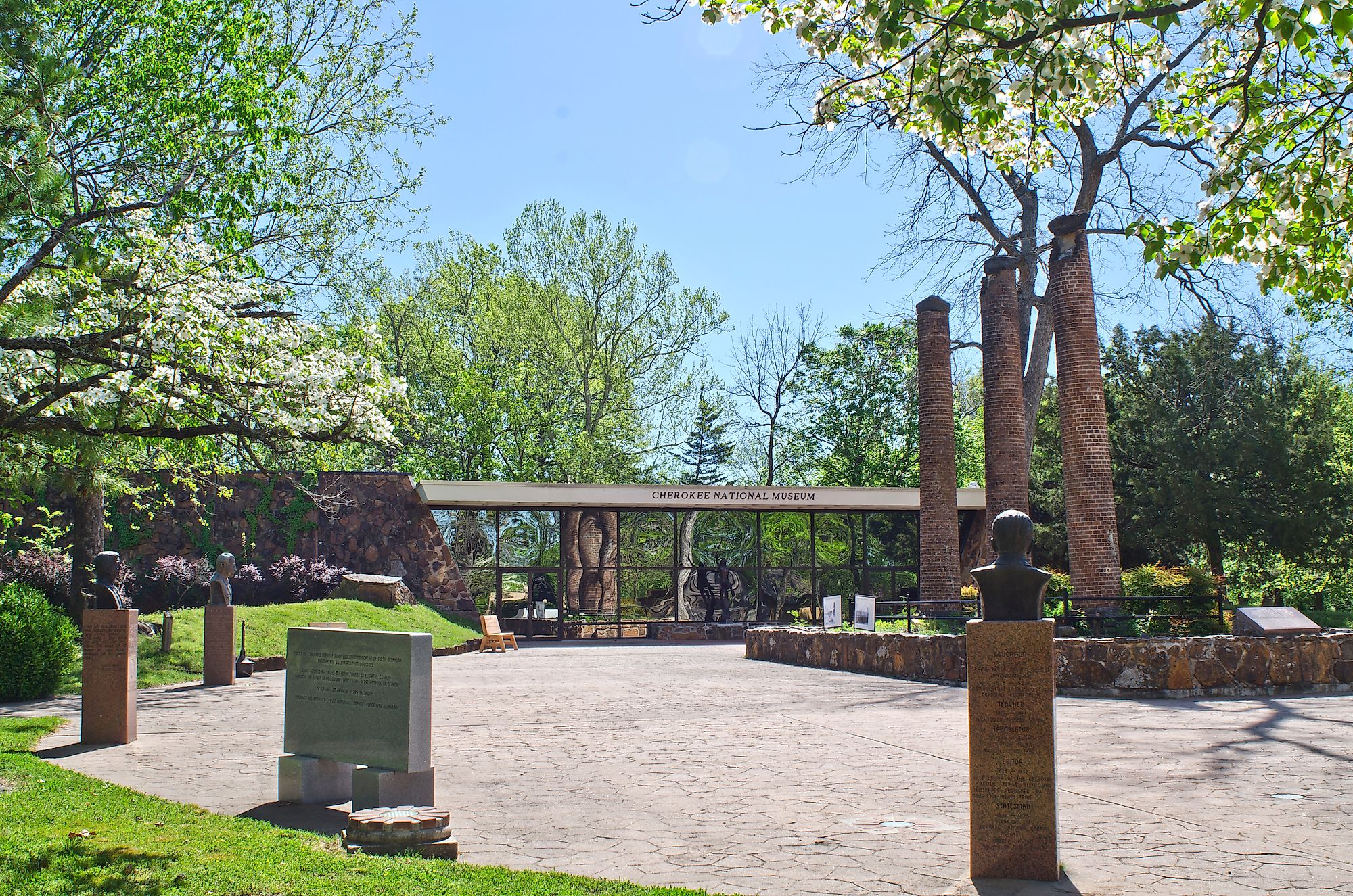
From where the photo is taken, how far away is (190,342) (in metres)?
12.2

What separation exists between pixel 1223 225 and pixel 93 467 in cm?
1400

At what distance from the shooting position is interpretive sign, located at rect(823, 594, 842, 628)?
20.8 m

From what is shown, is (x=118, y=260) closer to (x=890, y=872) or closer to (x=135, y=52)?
(x=135, y=52)

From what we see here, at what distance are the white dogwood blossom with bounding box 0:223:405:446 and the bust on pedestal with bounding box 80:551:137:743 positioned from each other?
72.9 inches

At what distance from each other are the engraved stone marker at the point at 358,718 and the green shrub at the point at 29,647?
8186 mm

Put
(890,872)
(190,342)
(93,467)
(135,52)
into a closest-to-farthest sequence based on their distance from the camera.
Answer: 1. (890,872)
2. (190,342)
3. (93,467)
4. (135,52)

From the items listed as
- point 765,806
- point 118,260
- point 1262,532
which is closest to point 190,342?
point 118,260

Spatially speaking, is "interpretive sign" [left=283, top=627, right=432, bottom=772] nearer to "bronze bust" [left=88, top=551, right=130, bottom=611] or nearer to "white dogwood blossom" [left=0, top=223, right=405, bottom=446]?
"bronze bust" [left=88, top=551, right=130, bottom=611]

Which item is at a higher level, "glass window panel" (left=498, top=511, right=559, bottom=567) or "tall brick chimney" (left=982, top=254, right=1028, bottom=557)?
"tall brick chimney" (left=982, top=254, right=1028, bottom=557)

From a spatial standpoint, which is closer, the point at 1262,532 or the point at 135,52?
the point at 135,52

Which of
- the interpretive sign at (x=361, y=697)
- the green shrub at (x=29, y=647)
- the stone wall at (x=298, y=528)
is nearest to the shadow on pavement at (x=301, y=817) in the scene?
the interpretive sign at (x=361, y=697)

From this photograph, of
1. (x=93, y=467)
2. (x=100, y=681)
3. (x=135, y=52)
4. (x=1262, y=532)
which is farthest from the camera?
(x=1262, y=532)

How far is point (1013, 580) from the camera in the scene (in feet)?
18.7

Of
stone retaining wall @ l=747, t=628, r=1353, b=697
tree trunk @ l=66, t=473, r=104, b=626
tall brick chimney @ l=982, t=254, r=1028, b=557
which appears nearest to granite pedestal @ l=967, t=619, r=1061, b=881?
stone retaining wall @ l=747, t=628, r=1353, b=697
